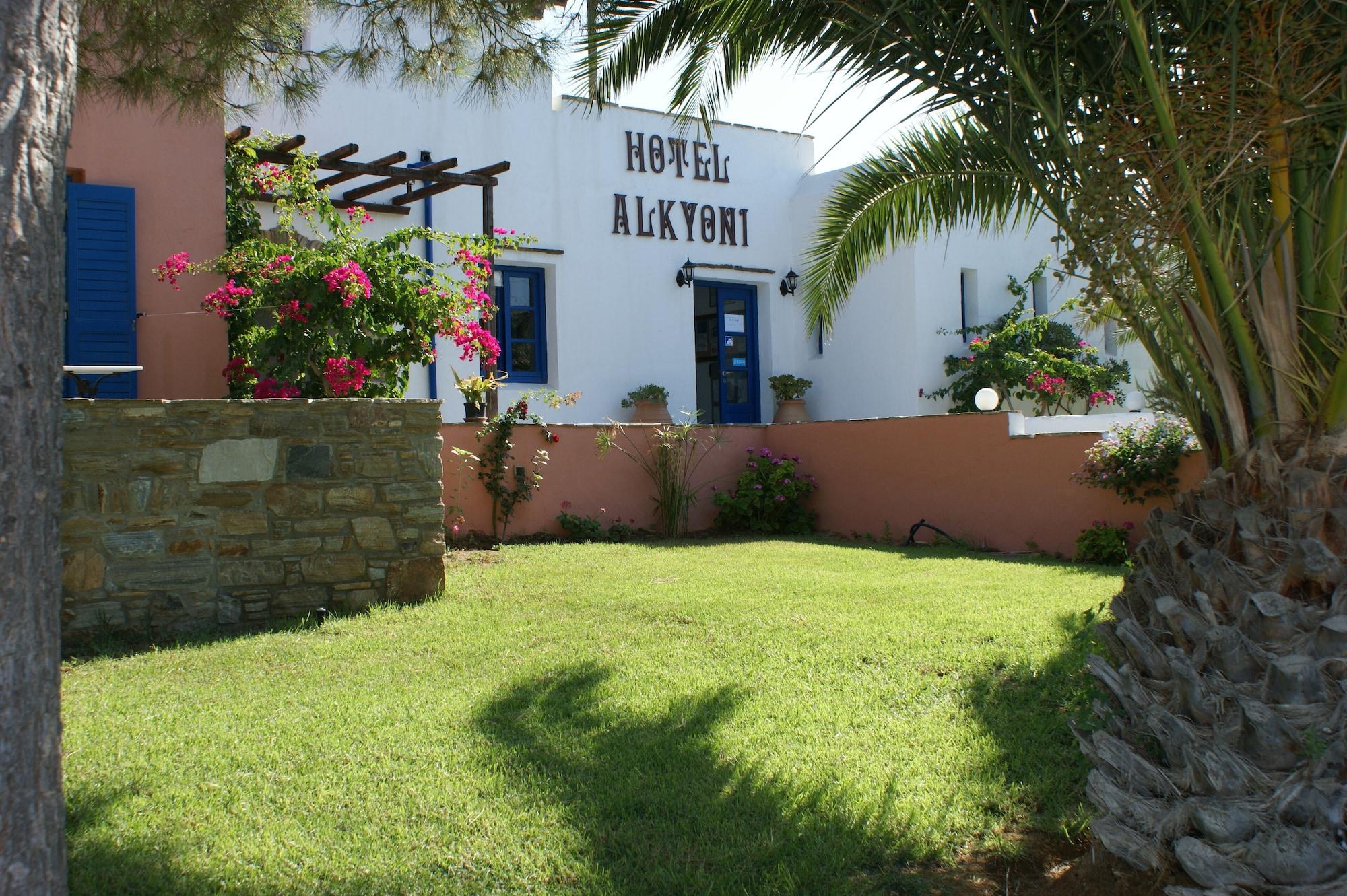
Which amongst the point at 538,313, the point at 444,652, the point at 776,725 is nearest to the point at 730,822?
the point at 776,725

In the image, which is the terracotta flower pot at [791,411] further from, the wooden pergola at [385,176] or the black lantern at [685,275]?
the wooden pergola at [385,176]

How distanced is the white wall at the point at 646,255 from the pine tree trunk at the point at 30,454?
30.6ft

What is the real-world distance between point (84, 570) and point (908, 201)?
17.0 feet

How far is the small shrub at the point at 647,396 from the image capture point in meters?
12.6

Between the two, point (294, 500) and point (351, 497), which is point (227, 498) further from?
point (351, 497)

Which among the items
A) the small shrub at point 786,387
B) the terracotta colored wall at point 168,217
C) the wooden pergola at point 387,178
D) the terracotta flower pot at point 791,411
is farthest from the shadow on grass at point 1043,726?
the small shrub at point 786,387

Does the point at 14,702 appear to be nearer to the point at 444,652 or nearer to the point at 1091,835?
the point at 1091,835

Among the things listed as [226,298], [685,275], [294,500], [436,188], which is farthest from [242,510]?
[685,275]

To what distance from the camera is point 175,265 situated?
24.2ft

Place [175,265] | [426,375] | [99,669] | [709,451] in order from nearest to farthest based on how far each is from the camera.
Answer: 1. [99,669]
2. [175,265]
3. [709,451]
4. [426,375]

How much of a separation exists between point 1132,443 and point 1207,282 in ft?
17.0

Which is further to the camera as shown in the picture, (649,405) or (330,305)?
(649,405)

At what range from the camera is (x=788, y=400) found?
45.4 ft

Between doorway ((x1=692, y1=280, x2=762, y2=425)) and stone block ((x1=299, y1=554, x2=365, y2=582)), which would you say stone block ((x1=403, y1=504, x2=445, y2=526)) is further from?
doorway ((x1=692, y1=280, x2=762, y2=425))
